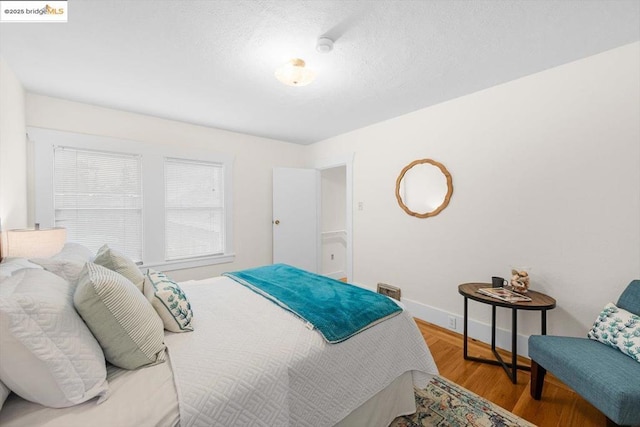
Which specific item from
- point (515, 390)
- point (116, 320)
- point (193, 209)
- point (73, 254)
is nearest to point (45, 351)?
point (116, 320)

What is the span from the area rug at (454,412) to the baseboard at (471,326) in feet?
2.60

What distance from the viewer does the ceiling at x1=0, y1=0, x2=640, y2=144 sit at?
1456 mm

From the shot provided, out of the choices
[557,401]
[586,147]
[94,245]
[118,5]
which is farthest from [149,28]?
[557,401]

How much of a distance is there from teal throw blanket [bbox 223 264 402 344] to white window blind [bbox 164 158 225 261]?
5.17 ft

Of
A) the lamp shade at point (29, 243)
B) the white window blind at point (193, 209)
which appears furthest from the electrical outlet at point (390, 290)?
the lamp shade at point (29, 243)

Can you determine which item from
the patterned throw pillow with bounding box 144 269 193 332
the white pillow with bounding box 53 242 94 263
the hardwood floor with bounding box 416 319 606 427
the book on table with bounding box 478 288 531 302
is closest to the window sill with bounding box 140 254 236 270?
the white pillow with bounding box 53 242 94 263

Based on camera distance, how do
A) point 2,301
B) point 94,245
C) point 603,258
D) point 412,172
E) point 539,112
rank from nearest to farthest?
point 2,301 → point 603,258 → point 539,112 → point 94,245 → point 412,172

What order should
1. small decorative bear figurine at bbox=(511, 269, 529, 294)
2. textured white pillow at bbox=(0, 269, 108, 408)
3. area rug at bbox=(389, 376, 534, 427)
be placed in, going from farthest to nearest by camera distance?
small decorative bear figurine at bbox=(511, 269, 529, 294) → area rug at bbox=(389, 376, 534, 427) → textured white pillow at bbox=(0, 269, 108, 408)

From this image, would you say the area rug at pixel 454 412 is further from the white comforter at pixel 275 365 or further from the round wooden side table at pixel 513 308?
the round wooden side table at pixel 513 308

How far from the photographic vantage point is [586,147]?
1932mm

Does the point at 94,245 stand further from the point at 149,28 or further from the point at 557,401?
the point at 557,401

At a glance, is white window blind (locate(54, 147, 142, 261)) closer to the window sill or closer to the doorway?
the window sill

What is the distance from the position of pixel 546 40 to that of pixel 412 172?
1534mm

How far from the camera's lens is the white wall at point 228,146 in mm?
2609
